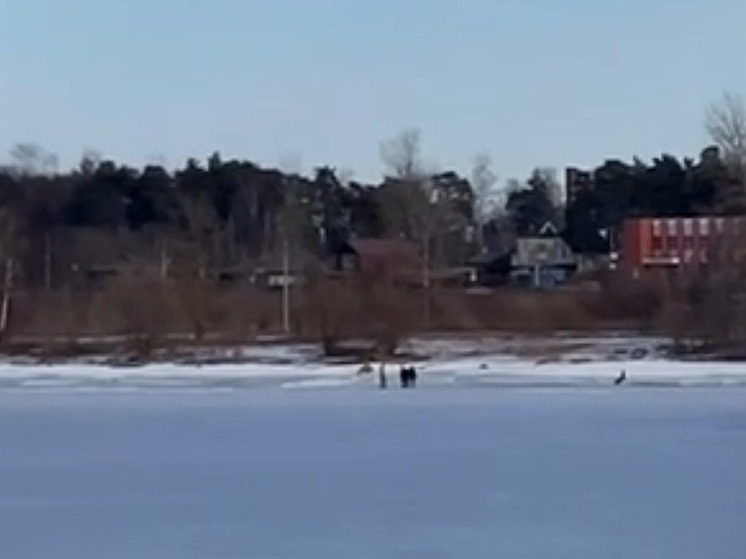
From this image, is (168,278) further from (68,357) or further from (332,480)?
(332,480)

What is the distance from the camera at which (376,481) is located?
11.2m

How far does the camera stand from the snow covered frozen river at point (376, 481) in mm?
A: 8617

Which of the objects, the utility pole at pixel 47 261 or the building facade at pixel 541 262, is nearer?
the utility pole at pixel 47 261

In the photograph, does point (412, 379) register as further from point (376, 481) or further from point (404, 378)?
point (376, 481)

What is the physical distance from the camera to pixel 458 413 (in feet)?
57.0

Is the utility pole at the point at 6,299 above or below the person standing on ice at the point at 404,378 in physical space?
above

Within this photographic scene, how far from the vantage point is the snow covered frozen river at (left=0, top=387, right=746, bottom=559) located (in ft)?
28.3

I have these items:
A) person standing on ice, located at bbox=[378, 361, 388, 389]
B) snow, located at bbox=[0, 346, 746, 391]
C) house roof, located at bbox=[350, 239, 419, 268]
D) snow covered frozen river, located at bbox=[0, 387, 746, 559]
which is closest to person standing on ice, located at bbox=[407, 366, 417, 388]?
snow, located at bbox=[0, 346, 746, 391]

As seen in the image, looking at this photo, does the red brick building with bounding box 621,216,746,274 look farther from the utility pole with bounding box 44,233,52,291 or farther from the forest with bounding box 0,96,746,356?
the utility pole with bounding box 44,233,52,291

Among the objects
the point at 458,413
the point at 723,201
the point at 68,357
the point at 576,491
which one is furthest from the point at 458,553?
the point at 723,201

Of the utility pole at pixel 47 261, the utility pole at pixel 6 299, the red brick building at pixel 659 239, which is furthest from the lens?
the red brick building at pixel 659 239

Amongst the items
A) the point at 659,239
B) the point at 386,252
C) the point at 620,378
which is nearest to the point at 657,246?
the point at 659,239

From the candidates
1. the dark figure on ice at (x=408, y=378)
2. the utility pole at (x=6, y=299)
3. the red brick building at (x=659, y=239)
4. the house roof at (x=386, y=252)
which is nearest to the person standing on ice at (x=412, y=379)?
the dark figure on ice at (x=408, y=378)

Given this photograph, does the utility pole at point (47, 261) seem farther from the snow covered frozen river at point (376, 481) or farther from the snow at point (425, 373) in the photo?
the snow covered frozen river at point (376, 481)
